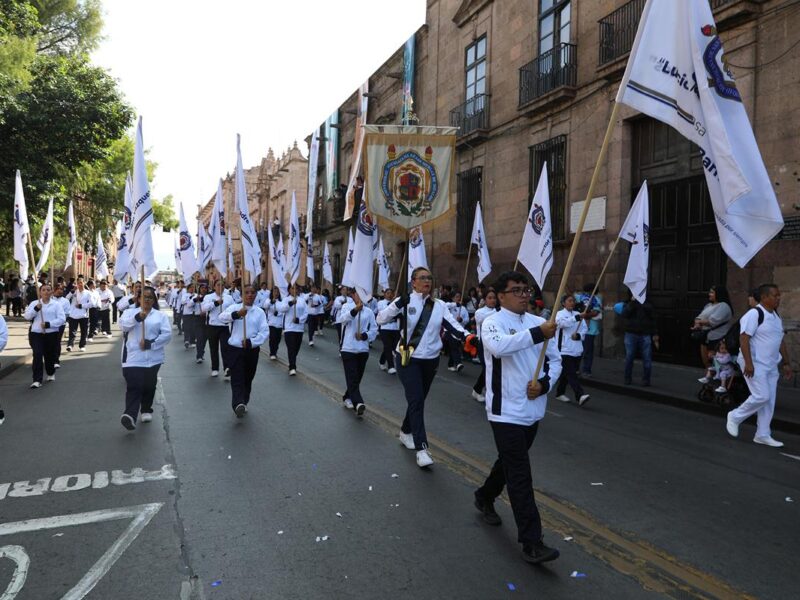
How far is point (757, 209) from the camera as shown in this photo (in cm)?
374

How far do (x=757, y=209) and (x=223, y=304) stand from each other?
32.0 ft

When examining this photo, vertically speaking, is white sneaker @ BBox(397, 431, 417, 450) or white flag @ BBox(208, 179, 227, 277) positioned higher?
white flag @ BBox(208, 179, 227, 277)

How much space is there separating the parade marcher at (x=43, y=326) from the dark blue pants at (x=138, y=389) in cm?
363

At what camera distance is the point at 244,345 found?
779 centimetres

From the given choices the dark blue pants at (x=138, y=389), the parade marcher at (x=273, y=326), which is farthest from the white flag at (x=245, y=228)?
the dark blue pants at (x=138, y=389)

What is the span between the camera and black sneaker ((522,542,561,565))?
3.43 m

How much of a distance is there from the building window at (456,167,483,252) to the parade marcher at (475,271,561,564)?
679 inches

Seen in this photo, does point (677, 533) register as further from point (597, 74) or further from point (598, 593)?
point (597, 74)

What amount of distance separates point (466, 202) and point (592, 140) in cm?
657

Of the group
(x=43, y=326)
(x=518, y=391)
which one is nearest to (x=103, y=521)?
(x=518, y=391)

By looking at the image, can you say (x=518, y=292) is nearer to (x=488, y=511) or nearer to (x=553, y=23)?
(x=488, y=511)

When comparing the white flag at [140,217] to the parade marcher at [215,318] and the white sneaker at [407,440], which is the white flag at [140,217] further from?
the white sneaker at [407,440]

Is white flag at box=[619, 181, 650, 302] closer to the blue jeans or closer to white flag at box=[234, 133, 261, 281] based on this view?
the blue jeans

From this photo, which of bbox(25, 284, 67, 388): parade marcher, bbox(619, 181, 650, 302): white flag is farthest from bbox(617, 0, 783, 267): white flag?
bbox(25, 284, 67, 388): parade marcher
